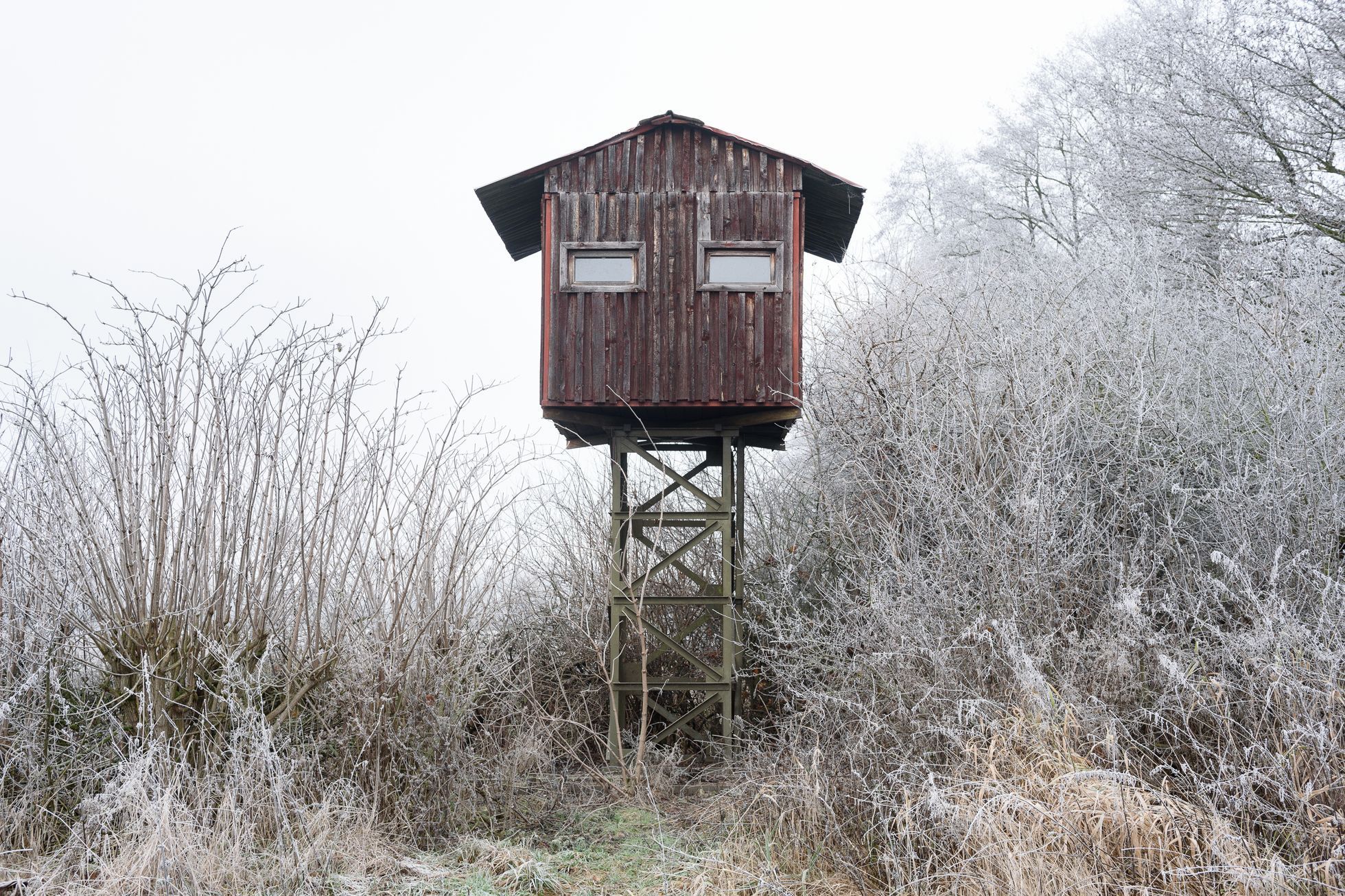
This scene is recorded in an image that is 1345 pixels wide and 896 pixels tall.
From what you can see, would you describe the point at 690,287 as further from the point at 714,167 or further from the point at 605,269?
the point at 714,167

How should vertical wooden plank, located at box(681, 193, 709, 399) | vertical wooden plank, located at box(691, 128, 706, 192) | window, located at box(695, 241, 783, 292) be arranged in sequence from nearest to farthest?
vertical wooden plank, located at box(681, 193, 709, 399)
window, located at box(695, 241, 783, 292)
vertical wooden plank, located at box(691, 128, 706, 192)

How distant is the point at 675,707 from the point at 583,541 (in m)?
2.87

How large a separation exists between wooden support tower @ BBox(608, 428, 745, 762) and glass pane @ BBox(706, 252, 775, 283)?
170cm

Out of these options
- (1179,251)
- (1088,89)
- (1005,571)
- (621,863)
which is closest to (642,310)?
(1005,571)

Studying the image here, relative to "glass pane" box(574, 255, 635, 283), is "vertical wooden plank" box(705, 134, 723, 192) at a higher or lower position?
higher

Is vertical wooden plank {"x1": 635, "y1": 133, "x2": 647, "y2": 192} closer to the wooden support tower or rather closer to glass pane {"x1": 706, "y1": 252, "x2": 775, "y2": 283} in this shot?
glass pane {"x1": 706, "y1": 252, "x2": 775, "y2": 283}

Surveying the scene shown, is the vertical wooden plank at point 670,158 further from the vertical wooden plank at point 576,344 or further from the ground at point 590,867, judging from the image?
the ground at point 590,867

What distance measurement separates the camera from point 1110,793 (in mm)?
5508

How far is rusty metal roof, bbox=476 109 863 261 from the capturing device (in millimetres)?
10836

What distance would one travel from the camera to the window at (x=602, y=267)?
10.6 meters

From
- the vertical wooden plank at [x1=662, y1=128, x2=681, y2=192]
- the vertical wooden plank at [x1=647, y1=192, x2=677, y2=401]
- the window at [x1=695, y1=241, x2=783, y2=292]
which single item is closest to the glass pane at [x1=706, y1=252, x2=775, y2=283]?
the window at [x1=695, y1=241, x2=783, y2=292]

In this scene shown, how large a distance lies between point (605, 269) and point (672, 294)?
797mm

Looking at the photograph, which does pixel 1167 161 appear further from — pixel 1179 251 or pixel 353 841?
pixel 353 841

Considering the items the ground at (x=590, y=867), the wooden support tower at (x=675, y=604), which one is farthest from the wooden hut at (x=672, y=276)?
the ground at (x=590, y=867)
